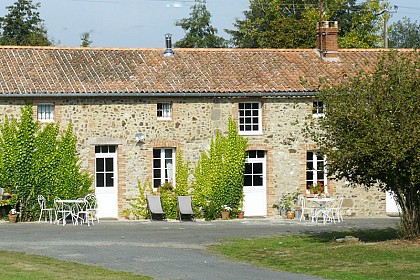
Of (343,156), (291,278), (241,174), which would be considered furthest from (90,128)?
(291,278)

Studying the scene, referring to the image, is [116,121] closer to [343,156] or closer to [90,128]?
[90,128]

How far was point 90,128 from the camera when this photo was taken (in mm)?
28000

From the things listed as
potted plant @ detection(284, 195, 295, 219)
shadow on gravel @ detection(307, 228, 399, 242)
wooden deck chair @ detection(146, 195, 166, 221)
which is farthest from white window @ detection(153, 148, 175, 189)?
shadow on gravel @ detection(307, 228, 399, 242)

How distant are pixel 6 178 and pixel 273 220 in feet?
26.9

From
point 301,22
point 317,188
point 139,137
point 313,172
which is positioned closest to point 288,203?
point 317,188

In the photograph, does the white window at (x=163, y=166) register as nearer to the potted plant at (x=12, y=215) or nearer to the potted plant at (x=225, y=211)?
the potted plant at (x=225, y=211)

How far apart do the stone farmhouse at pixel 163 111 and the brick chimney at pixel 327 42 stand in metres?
1.23

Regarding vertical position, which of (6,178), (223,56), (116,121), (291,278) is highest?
(223,56)

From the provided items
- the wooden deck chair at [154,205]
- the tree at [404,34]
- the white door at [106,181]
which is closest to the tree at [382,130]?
the wooden deck chair at [154,205]

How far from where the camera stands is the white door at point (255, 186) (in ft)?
96.3

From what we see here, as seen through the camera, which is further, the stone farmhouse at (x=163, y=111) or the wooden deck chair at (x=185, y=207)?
the wooden deck chair at (x=185, y=207)

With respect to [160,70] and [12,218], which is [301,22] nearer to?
[160,70]

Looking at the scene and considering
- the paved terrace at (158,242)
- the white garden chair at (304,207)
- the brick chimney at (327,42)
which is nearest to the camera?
the paved terrace at (158,242)

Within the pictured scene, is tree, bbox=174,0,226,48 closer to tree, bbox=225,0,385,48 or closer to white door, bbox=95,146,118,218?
tree, bbox=225,0,385,48
